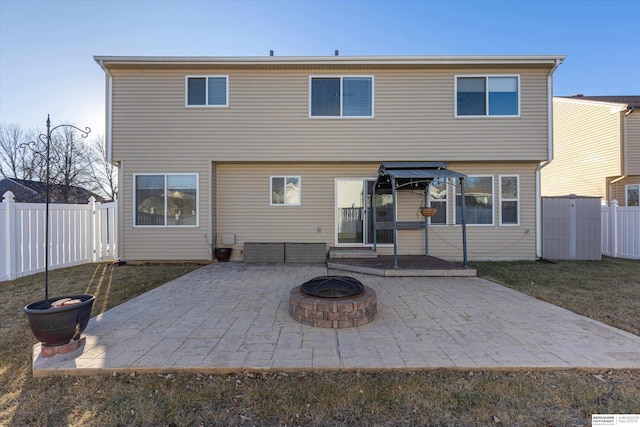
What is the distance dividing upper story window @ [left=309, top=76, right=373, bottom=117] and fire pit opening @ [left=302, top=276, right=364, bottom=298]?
589 centimetres

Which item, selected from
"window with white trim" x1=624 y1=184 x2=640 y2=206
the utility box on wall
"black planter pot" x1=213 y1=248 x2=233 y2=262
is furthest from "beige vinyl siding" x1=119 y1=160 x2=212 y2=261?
"window with white trim" x1=624 y1=184 x2=640 y2=206

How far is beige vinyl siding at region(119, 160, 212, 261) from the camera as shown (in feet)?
27.9

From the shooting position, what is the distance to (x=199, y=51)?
873cm

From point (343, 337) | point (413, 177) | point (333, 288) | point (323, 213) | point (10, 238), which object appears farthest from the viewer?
point (323, 213)

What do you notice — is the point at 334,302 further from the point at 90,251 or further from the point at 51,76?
the point at 51,76

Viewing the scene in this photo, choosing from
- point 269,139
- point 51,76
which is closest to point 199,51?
point 269,139

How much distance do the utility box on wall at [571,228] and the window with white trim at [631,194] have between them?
237 inches

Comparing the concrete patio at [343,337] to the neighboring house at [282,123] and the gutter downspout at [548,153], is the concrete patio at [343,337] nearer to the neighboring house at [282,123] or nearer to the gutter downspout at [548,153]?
the neighboring house at [282,123]

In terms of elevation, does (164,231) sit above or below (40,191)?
below

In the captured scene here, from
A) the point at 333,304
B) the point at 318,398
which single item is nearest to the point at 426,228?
the point at 333,304

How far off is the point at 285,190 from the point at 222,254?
2786mm

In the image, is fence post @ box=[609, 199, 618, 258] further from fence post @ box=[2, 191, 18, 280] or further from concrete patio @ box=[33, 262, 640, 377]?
fence post @ box=[2, 191, 18, 280]

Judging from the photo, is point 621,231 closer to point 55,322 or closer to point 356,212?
point 356,212

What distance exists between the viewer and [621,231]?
31.6 feet
